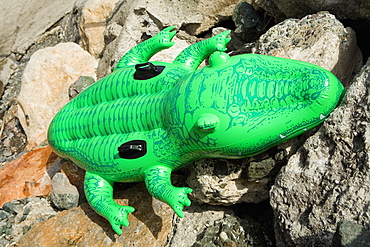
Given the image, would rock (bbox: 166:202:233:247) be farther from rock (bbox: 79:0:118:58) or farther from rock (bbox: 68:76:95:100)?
rock (bbox: 79:0:118:58)

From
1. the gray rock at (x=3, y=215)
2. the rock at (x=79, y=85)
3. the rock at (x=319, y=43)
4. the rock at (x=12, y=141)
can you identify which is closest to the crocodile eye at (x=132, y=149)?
the rock at (x=319, y=43)

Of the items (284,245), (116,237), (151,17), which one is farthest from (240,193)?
(151,17)

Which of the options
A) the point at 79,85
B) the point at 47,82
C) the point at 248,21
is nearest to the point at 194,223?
the point at 248,21

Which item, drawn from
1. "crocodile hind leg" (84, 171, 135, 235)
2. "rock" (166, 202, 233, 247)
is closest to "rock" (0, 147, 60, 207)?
"crocodile hind leg" (84, 171, 135, 235)

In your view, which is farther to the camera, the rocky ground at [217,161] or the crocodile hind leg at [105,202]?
the crocodile hind leg at [105,202]

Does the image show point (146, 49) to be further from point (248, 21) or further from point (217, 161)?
point (217, 161)

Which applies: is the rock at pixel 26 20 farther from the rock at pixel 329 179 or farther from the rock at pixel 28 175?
the rock at pixel 329 179

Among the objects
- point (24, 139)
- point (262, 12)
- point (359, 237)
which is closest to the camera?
point (359, 237)

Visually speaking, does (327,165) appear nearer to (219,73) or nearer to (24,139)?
(219,73)
